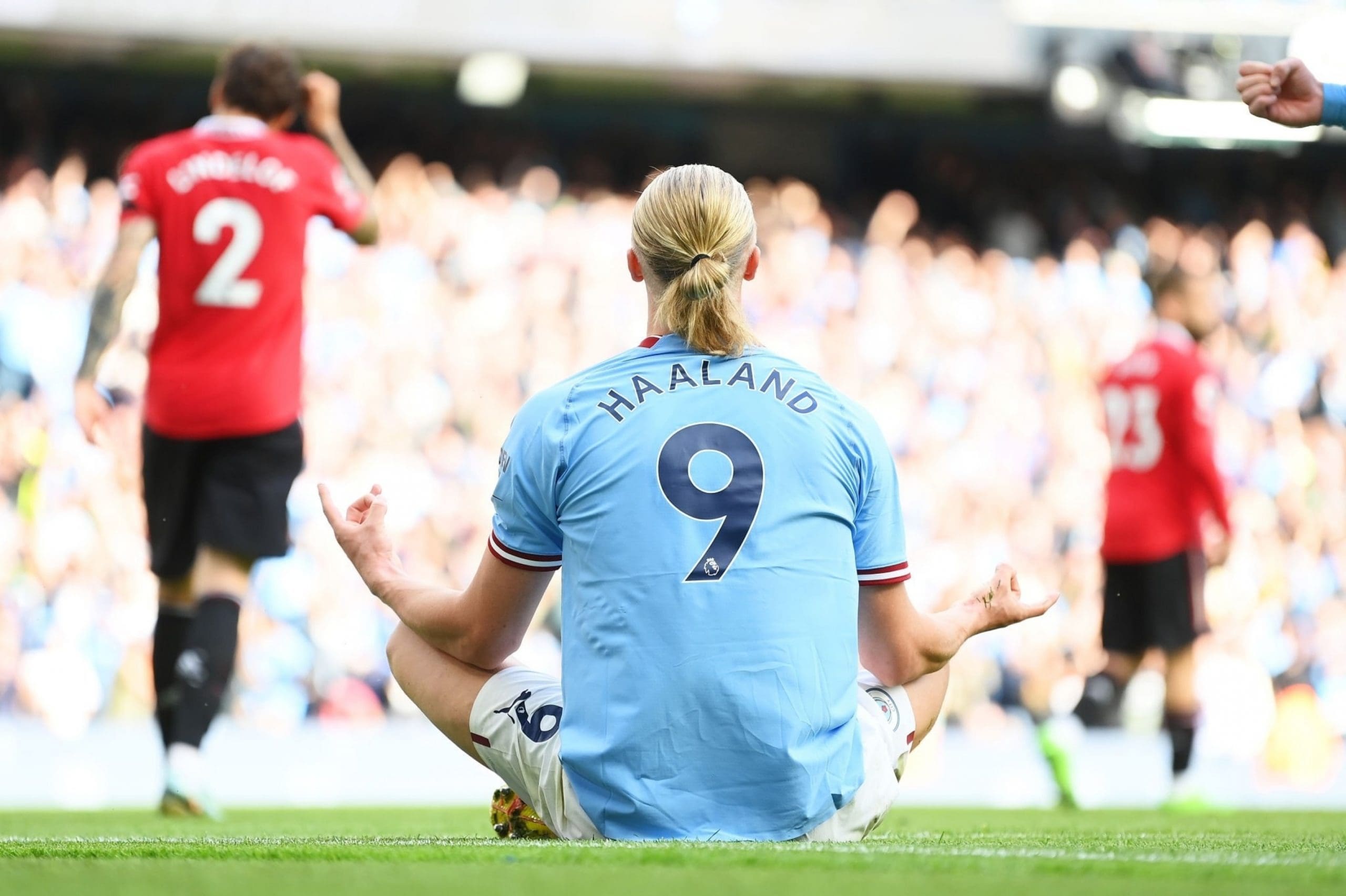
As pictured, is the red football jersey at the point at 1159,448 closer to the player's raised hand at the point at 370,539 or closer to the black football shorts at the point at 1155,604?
the black football shorts at the point at 1155,604

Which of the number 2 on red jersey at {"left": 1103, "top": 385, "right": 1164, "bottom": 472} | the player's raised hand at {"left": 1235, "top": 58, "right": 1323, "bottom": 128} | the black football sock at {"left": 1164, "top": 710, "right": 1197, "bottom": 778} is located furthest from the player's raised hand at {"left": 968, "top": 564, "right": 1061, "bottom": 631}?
the number 2 on red jersey at {"left": 1103, "top": 385, "right": 1164, "bottom": 472}

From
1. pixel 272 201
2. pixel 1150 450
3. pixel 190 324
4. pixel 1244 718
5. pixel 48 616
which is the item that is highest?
pixel 272 201

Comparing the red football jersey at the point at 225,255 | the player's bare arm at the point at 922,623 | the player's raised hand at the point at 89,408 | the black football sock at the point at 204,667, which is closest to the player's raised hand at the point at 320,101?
the red football jersey at the point at 225,255

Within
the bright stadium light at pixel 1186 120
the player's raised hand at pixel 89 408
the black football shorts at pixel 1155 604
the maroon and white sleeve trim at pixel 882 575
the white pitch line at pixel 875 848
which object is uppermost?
the bright stadium light at pixel 1186 120

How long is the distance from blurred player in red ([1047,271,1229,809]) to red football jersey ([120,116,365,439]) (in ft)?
10.8

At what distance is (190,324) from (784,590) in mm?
3058

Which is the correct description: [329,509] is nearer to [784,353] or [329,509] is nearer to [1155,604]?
[1155,604]

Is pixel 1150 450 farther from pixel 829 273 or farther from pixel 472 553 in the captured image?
pixel 829 273

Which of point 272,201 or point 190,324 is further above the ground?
point 272,201

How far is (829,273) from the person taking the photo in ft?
42.8

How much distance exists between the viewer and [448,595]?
275cm

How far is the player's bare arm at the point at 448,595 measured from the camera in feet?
8.64

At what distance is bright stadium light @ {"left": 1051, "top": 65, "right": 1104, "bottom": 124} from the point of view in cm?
1287

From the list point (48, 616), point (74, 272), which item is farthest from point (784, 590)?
point (74, 272)
